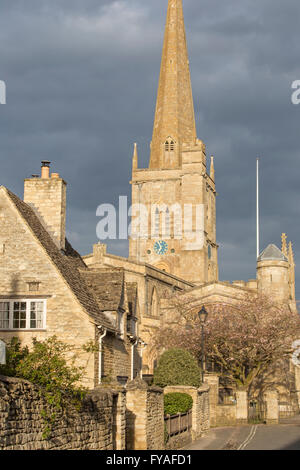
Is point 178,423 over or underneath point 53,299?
underneath

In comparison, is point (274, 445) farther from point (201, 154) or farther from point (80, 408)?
point (201, 154)

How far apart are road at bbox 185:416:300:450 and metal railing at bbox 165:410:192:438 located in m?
0.68

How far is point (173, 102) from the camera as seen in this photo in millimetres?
104250

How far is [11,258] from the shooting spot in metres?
25.5

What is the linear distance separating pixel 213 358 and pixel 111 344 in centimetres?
2398

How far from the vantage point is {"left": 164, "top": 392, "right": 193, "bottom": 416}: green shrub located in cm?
2608

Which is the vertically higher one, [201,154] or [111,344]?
[201,154]

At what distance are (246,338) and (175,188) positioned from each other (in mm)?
53112

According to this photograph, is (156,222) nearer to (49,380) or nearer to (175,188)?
(175,188)

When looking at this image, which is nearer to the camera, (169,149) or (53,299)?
(53,299)

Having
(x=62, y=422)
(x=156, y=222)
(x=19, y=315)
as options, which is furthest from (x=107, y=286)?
(x=156, y=222)

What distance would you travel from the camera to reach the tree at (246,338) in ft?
156

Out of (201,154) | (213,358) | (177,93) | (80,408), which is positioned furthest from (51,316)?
(177,93)
